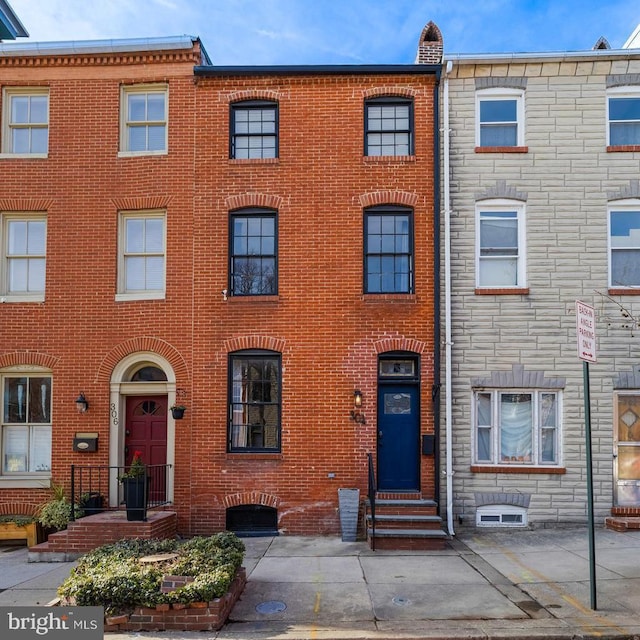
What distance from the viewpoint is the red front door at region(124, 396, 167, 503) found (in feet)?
40.1

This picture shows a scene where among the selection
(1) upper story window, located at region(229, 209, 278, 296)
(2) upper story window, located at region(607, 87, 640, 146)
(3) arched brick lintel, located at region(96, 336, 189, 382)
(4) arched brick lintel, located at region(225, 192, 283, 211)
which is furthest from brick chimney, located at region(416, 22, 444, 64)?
(3) arched brick lintel, located at region(96, 336, 189, 382)

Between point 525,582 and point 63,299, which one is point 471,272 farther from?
point 63,299

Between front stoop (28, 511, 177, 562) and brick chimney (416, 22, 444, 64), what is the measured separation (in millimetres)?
10215

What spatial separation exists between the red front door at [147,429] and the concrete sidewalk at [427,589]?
8.40ft

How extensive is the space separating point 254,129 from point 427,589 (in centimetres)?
906

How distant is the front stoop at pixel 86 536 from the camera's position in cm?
1021

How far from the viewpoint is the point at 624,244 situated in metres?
12.0

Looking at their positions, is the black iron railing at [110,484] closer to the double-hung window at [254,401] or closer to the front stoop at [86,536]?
the front stoop at [86,536]

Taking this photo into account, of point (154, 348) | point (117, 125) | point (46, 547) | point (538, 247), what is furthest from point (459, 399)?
point (117, 125)

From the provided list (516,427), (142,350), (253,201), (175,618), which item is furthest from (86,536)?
(516,427)

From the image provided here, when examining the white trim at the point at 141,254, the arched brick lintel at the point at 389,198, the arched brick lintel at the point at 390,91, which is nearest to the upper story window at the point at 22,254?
the white trim at the point at 141,254

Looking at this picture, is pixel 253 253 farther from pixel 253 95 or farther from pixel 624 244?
pixel 624 244

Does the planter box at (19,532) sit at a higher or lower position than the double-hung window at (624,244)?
lower

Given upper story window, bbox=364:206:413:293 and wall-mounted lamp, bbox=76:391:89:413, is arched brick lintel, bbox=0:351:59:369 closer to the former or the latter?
wall-mounted lamp, bbox=76:391:89:413
